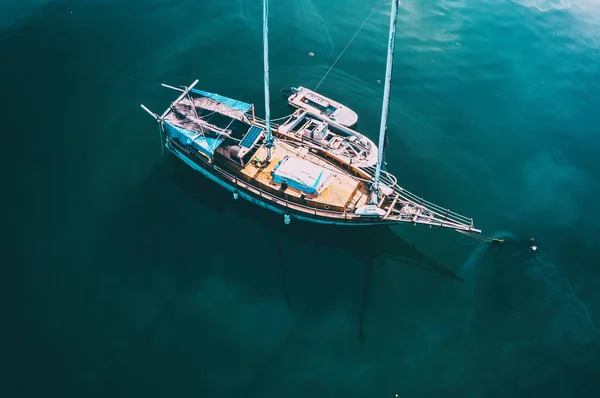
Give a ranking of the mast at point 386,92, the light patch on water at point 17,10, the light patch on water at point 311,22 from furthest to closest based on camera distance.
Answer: the light patch on water at point 311,22 → the light patch on water at point 17,10 → the mast at point 386,92

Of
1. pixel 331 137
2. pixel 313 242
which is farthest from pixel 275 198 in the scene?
pixel 331 137

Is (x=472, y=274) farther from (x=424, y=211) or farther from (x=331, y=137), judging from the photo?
(x=331, y=137)

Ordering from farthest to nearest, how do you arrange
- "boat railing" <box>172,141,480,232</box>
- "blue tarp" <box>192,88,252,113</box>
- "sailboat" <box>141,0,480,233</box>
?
"blue tarp" <box>192,88,252,113</box> → "sailboat" <box>141,0,480,233</box> → "boat railing" <box>172,141,480,232</box>

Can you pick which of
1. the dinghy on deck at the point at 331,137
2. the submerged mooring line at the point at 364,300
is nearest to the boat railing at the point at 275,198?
the submerged mooring line at the point at 364,300

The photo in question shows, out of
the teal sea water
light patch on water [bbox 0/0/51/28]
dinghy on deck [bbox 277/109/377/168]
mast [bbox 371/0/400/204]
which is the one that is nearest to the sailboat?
mast [bbox 371/0/400/204]

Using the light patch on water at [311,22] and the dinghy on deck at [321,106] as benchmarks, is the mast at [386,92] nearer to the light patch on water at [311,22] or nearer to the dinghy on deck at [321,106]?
the dinghy on deck at [321,106]

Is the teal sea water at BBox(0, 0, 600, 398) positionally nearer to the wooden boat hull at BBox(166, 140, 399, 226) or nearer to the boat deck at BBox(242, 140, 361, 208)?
the wooden boat hull at BBox(166, 140, 399, 226)
